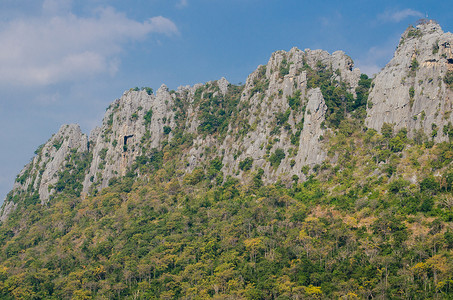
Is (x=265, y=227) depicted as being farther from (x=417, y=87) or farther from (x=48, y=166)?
(x=48, y=166)

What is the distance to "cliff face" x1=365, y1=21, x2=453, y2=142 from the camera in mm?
80438

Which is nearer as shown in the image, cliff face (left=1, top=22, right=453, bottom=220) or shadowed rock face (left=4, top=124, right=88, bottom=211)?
cliff face (left=1, top=22, right=453, bottom=220)

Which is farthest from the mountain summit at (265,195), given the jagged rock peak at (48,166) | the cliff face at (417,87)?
the jagged rock peak at (48,166)

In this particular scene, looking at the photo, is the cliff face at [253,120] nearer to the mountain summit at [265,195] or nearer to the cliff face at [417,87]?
the cliff face at [417,87]

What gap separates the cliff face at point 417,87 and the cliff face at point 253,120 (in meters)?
0.17

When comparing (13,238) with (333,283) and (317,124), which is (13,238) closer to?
(317,124)

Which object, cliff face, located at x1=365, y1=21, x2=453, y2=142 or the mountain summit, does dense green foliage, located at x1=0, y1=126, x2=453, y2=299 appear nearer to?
the mountain summit

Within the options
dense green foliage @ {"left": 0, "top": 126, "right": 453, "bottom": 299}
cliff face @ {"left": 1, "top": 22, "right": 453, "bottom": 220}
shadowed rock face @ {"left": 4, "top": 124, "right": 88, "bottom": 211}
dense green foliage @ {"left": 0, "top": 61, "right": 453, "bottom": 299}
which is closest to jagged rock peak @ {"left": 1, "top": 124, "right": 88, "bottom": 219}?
shadowed rock face @ {"left": 4, "top": 124, "right": 88, "bottom": 211}

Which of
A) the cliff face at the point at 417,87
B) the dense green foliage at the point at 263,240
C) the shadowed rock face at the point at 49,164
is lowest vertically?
the dense green foliage at the point at 263,240

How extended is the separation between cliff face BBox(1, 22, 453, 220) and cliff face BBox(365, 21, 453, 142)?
17 centimetres

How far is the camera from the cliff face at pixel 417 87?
264 ft

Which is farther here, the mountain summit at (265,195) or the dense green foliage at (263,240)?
the mountain summit at (265,195)

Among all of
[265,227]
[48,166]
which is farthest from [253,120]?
[48,166]

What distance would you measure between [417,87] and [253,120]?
110 feet
